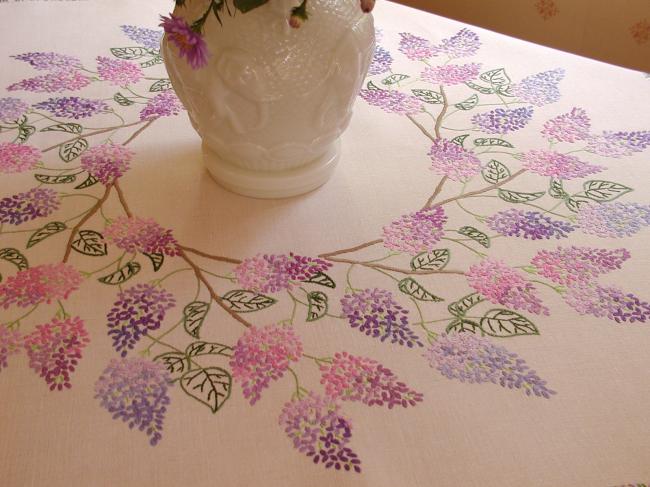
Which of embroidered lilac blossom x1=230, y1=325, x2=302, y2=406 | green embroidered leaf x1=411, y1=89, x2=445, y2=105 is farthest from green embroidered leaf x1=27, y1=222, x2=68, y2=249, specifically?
green embroidered leaf x1=411, y1=89, x2=445, y2=105

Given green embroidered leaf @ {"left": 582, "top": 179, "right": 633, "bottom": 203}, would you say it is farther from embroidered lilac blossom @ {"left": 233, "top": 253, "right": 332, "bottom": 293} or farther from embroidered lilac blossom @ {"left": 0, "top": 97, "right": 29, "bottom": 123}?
embroidered lilac blossom @ {"left": 0, "top": 97, "right": 29, "bottom": 123}

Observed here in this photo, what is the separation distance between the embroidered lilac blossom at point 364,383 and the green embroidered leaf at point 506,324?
0.13m

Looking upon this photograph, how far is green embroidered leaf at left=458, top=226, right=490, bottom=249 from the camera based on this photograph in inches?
32.2

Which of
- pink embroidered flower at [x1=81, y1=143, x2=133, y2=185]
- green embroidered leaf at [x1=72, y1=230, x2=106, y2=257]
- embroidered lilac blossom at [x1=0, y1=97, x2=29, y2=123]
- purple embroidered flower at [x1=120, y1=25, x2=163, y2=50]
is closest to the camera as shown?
green embroidered leaf at [x1=72, y1=230, x2=106, y2=257]

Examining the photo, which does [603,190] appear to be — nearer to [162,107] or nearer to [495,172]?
[495,172]

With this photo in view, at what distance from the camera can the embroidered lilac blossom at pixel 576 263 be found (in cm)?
77

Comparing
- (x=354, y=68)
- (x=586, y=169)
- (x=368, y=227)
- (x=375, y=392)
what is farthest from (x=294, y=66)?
(x=586, y=169)

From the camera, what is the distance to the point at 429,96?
111 cm

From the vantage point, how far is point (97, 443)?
58cm

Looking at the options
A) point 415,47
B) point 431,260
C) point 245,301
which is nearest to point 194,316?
point 245,301

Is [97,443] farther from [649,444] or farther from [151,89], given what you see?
[151,89]

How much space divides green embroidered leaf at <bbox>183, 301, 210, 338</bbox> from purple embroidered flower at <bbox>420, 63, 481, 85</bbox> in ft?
2.18

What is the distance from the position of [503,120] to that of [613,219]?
0.91ft

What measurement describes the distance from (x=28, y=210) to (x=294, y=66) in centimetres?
42
